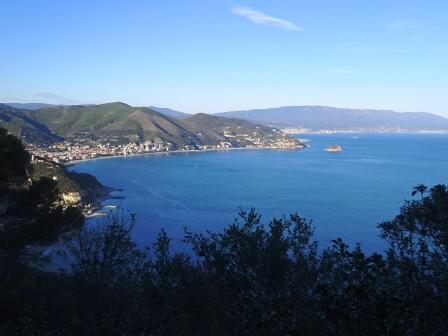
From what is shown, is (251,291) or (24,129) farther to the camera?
(24,129)

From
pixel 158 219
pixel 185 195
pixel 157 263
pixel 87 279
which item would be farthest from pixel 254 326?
pixel 185 195

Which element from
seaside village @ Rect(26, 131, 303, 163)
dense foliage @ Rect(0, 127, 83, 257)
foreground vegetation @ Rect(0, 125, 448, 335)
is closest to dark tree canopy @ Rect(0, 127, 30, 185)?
dense foliage @ Rect(0, 127, 83, 257)

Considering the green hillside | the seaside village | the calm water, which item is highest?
the green hillside

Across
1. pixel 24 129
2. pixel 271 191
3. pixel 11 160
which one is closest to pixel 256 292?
pixel 11 160

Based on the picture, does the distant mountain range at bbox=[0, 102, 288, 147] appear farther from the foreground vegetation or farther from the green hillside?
the foreground vegetation

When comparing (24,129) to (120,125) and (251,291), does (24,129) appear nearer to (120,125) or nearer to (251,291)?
(120,125)

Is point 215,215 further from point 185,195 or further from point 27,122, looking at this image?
point 27,122

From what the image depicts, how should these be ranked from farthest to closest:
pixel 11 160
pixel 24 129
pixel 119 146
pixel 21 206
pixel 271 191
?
pixel 119 146 → pixel 24 129 → pixel 271 191 → pixel 21 206 → pixel 11 160
